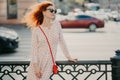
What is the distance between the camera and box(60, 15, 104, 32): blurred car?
29859mm

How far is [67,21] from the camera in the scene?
30.2 metres

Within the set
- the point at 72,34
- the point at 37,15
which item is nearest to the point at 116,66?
the point at 37,15

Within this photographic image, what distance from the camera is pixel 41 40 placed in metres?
5.18

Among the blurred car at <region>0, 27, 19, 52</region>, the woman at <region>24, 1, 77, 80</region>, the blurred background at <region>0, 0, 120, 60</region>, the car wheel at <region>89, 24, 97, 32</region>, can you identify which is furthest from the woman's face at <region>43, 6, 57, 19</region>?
the car wheel at <region>89, 24, 97, 32</region>

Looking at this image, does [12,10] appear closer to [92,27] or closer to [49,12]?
[92,27]

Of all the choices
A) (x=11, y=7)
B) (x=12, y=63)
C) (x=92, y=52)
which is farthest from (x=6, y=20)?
(x=12, y=63)

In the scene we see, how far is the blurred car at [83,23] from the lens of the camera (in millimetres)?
29859

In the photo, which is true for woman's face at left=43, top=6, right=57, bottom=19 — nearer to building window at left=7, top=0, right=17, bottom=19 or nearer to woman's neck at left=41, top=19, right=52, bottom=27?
woman's neck at left=41, top=19, right=52, bottom=27

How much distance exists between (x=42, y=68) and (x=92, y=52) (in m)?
11.3

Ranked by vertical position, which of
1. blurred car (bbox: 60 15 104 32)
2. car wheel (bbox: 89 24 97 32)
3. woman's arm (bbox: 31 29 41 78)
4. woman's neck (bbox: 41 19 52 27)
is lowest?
car wheel (bbox: 89 24 97 32)

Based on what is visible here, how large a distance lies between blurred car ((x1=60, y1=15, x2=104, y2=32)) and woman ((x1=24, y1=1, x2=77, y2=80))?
24621 millimetres

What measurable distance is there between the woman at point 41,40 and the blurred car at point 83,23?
24.6 m

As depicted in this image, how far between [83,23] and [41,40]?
2494cm

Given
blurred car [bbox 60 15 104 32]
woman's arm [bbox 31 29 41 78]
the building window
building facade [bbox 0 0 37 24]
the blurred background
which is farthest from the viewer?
the building window
